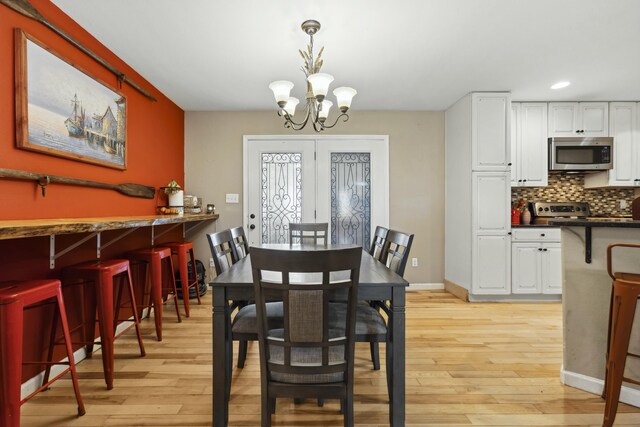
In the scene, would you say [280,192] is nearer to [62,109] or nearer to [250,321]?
[62,109]

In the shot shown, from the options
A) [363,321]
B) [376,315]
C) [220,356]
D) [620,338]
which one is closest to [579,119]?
[620,338]

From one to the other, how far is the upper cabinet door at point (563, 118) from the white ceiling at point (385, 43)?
0.25m

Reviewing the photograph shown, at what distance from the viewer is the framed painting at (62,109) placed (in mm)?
1830

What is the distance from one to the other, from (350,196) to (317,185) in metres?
0.47

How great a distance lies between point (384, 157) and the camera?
4270 mm

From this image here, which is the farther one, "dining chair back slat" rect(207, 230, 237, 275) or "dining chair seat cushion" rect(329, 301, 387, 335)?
"dining chair back slat" rect(207, 230, 237, 275)

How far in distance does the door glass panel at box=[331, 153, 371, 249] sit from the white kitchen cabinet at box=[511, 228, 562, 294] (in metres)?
1.76

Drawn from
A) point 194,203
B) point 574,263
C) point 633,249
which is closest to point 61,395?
point 194,203

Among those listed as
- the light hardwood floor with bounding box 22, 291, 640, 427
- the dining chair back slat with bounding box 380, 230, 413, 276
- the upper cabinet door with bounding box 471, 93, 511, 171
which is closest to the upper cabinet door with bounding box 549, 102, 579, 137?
the upper cabinet door with bounding box 471, 93, 511, 171

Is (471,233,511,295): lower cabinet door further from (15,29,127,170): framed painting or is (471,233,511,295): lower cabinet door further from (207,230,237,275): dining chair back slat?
(15,29,127,170): framed painting

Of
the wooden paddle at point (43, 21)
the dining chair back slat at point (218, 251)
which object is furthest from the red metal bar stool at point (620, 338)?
the wooden paddle at point (43, 21)

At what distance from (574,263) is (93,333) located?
3.26m

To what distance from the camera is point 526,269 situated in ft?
12.2

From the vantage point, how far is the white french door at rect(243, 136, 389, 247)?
13.9 feet
